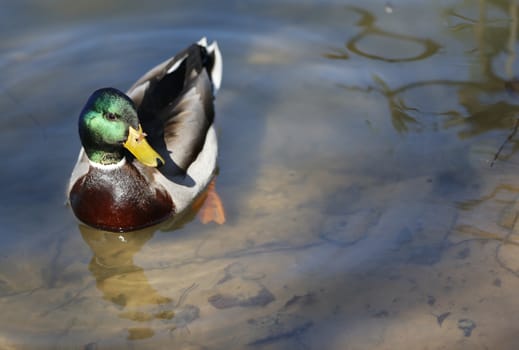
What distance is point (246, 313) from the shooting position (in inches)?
193

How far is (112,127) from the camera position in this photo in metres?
5.47

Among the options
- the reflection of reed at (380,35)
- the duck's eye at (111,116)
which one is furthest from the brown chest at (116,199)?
the reflection of reed at (380,35)

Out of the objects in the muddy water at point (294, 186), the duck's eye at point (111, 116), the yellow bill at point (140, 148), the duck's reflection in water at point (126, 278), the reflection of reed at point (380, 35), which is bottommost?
the duck's reflection in water at point (126, 278)

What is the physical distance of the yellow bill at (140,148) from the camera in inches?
217

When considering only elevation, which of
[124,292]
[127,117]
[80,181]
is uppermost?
[127,117]

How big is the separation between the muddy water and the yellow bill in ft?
2.04

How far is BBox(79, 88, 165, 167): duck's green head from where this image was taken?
5422 millimetres

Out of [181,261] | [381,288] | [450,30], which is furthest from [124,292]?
[450,30]

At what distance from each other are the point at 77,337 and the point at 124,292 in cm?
53

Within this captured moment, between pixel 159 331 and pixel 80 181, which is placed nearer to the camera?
pixel 159 331

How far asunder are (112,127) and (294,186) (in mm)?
1493

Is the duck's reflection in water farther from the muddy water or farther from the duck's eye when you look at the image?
the duck's eye

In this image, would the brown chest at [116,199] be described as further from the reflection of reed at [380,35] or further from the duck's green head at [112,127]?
the reflection of reed at [380,35]

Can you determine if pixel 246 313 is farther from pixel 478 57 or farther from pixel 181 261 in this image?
Result: pixel 478 57
